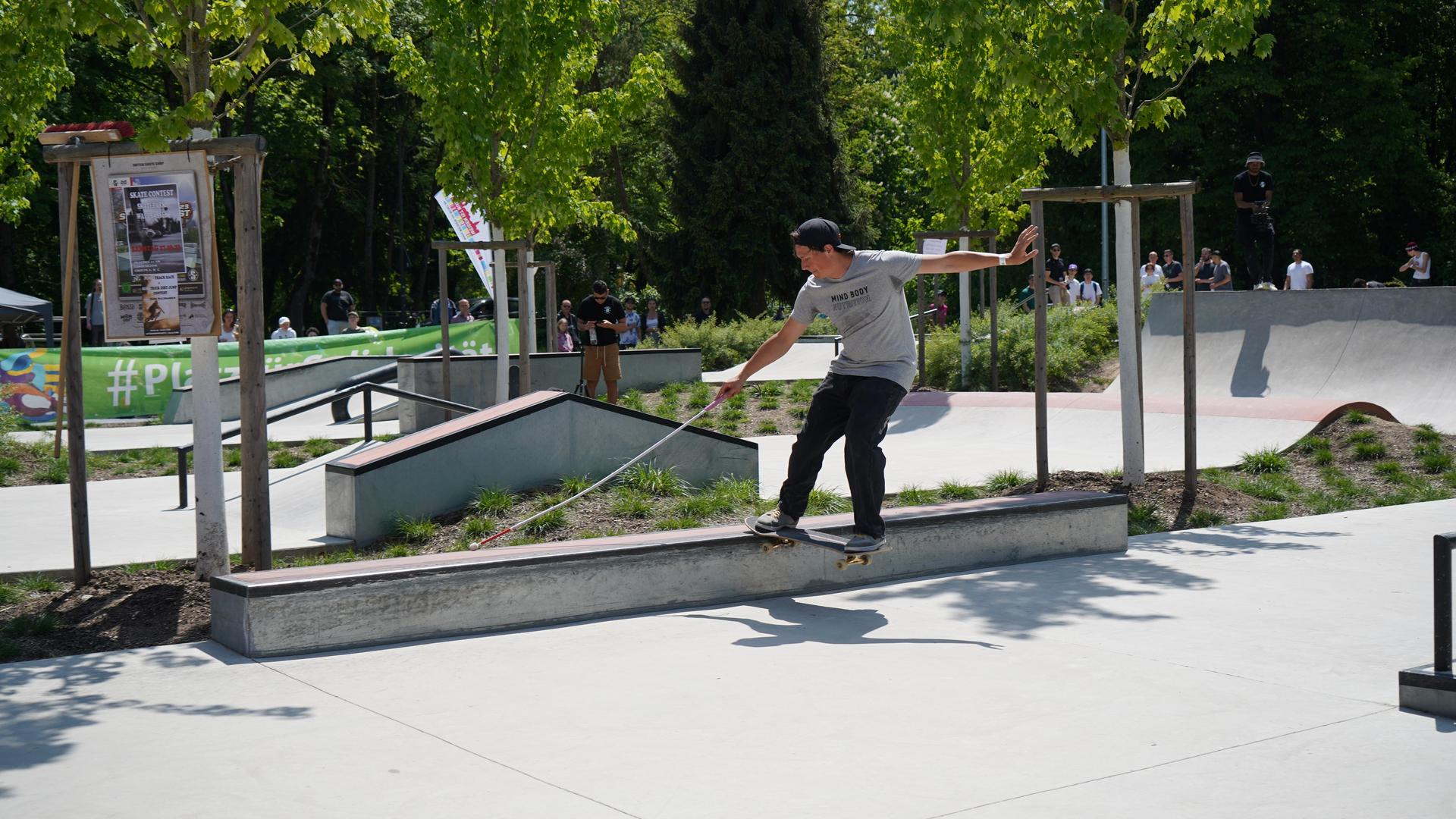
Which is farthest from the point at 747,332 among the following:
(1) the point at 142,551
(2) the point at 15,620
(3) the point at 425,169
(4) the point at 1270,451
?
(3) the point at 425,169

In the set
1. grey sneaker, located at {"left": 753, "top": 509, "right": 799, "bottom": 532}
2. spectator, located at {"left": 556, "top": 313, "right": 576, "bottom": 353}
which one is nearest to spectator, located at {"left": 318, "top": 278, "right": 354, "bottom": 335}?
spectator, located at {"left": 556, "top": 313, "right": 576, "bottom": 353}

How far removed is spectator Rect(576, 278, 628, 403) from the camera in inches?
651

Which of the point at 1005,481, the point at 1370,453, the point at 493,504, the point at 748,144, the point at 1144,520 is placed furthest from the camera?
the point at 748,144

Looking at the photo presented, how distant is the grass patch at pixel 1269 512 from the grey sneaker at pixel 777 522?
14.0 ft

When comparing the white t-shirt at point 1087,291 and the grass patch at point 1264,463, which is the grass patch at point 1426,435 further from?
the white t-shirt at point 1087,291

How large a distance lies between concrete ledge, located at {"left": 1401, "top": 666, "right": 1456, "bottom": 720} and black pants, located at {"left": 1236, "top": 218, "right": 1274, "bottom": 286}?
13001 mm

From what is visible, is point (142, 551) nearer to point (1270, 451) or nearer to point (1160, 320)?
point (1270, 451)

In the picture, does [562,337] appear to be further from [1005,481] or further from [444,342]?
[1005,481]

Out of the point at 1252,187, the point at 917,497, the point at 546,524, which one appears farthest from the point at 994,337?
the point at 546,524

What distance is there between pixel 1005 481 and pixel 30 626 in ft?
22.9

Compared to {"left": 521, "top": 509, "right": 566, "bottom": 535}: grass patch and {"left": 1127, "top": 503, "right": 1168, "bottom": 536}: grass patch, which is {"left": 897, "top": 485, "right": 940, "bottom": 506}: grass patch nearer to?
{"left": 1127, "top": 503, "right": 1168, "bottom": 536}: grass patch

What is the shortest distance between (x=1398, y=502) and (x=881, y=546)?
217 inches

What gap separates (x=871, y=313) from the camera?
632 cm

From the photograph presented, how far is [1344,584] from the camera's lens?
6.59 m
